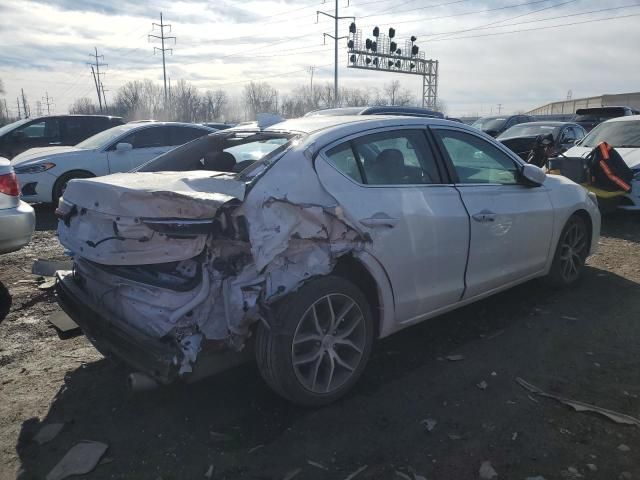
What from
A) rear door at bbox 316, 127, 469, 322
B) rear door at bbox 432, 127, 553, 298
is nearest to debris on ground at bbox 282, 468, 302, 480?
rear door at bbox 316, 127, 469, 322

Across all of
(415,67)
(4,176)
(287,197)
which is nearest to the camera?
(287,197)

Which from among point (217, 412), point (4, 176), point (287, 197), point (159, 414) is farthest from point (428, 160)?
point (4, 176)

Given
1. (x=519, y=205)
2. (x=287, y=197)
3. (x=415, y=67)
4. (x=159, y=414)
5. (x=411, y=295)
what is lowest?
(x=159, y=414)

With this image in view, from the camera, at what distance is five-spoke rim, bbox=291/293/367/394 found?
9.62ft

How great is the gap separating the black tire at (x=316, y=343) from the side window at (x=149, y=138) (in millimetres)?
7639

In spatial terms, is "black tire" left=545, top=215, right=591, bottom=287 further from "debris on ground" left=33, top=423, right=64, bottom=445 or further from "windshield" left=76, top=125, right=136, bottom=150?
"windshield" left=76, top=125, right=136, bottom=150

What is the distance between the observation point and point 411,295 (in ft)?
11.1

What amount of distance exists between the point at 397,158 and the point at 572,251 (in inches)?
101

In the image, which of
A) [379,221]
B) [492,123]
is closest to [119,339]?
[379,221]

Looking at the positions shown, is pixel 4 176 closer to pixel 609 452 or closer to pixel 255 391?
pixel 255 391

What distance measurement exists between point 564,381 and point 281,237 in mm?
2120

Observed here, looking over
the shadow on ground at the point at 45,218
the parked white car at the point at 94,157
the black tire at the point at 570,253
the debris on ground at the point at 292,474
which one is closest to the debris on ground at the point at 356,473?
the debris on ground at the point at 292,474

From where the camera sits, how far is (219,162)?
3998mm

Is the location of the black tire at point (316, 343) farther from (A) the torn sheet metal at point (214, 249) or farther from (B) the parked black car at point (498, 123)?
(B) the parked black car at point (498, 123)
